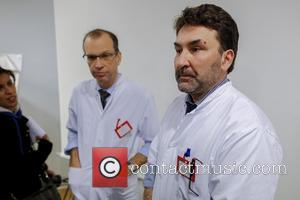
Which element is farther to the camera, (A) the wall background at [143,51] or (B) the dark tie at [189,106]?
(A) the wall background at [143,51]

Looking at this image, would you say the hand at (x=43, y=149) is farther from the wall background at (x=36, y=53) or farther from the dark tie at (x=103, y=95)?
the wall background at (x=36, y=53)

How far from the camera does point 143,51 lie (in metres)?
1.83

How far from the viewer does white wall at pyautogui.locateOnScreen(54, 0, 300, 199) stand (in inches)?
52.5

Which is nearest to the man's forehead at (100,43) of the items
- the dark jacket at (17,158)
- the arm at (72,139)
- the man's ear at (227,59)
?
the arm at (72,139)

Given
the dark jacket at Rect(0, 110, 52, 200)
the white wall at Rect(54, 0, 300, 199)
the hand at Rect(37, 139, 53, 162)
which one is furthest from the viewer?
the hand at Rect(37, 139, 53, 162)

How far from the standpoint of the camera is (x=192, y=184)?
36.2 inches

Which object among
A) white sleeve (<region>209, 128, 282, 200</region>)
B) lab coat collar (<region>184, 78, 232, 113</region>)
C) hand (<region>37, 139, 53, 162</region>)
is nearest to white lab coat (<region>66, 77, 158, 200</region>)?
hand (<region>37, 139, 53, 162</region>)

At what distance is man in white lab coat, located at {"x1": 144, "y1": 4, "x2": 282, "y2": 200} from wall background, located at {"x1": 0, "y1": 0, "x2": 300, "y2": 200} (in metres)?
0.50

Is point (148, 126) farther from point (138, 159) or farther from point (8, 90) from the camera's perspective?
point (8, 90)

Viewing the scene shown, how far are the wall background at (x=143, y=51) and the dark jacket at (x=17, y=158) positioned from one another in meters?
0.75

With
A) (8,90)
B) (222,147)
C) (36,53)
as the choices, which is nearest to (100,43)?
(8,90)

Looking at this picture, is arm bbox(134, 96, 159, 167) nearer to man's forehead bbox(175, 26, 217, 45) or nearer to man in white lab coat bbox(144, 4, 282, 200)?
man in white lab coat bbox(144, 4, 282, 200)

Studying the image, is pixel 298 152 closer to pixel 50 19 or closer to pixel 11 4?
pixel 50 19

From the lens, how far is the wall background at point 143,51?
134cm
